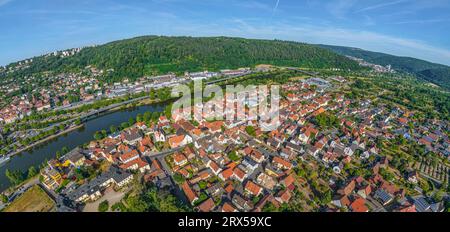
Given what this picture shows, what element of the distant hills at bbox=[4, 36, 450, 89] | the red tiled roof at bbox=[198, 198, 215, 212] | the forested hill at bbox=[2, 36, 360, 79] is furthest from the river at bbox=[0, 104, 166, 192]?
the forested hill at bbox=[2, 36, 360, 79]

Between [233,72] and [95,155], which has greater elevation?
[233,72]

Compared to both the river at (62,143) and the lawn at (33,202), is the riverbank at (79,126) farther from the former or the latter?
the lawn at (33,202)

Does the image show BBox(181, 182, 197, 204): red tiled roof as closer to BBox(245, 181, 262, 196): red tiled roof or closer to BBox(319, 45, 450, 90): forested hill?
BBox(245, 181, 262, 196): red tiled roof

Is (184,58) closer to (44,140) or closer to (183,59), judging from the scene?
(183,59)

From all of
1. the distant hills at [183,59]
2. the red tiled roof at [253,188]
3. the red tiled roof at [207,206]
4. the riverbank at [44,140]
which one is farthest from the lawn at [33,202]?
the distant hills at [183,59]
